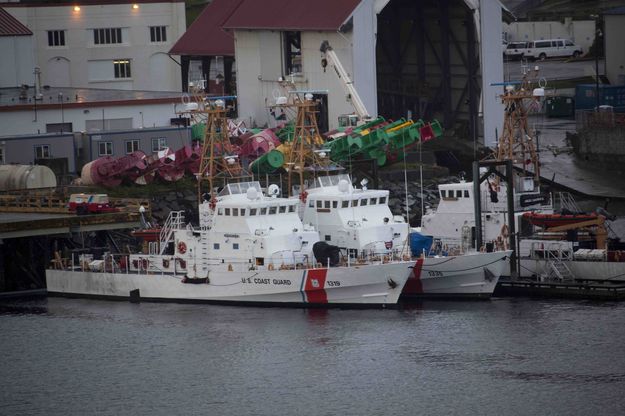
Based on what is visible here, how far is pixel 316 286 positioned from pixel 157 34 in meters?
41.5

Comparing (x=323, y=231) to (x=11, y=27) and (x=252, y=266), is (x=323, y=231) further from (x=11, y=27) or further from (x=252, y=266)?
(x=11, y=27)

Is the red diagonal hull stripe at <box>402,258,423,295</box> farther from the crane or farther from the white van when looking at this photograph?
the white van

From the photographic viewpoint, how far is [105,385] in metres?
47.5

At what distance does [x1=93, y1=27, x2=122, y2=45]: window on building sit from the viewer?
92.0m

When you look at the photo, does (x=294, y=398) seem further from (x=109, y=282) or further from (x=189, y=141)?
(x=189, y=141)

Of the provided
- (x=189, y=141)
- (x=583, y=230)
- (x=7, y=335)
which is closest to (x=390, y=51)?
(x=189, y=141)

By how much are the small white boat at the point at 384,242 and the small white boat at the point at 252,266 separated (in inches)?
35.2

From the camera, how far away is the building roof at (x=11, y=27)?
8456cm

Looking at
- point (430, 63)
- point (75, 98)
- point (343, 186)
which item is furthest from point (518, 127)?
point (75, 98)

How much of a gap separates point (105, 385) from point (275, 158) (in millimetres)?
21089

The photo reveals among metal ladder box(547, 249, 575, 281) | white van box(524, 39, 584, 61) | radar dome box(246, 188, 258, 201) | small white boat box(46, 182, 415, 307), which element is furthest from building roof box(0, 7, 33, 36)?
metal ladder box(547, 249, 575, 281)

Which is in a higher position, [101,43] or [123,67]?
[101,43]

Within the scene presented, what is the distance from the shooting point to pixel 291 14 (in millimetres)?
78625

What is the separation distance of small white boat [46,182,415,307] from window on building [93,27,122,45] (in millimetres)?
36007
